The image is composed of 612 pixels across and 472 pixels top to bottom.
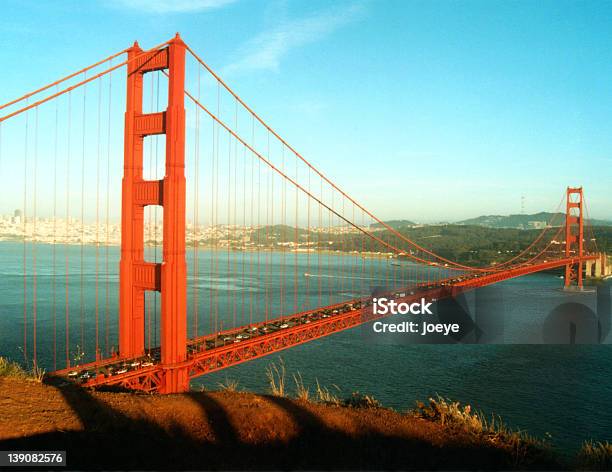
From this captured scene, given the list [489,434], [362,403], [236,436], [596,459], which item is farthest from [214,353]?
[596,459]

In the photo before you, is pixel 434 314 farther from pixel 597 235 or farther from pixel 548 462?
pixel 597 235

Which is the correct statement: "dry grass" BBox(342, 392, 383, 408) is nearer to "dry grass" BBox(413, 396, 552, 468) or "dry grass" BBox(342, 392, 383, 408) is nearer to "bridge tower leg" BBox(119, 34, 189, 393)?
"dry grass" BBox(413, 396, 552, 468)

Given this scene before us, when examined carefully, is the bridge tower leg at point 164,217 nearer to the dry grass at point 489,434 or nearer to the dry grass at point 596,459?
the dry grass at point 489,434

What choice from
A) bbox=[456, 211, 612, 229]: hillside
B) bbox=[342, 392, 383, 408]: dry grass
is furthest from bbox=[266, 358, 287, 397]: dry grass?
bbox=[456, 211, 612, 229]: hillside

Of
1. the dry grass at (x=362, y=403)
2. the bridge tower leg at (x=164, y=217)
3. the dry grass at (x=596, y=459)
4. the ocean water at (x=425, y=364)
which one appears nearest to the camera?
the dry grass at (x=596, y=459)

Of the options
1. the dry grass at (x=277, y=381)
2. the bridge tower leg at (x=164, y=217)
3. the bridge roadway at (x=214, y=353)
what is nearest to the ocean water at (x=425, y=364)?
the dry grass at (x=277, y=381)

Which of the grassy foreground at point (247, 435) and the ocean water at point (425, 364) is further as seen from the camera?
the ocean water at point (425, 364)

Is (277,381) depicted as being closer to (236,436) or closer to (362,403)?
(362,403)
